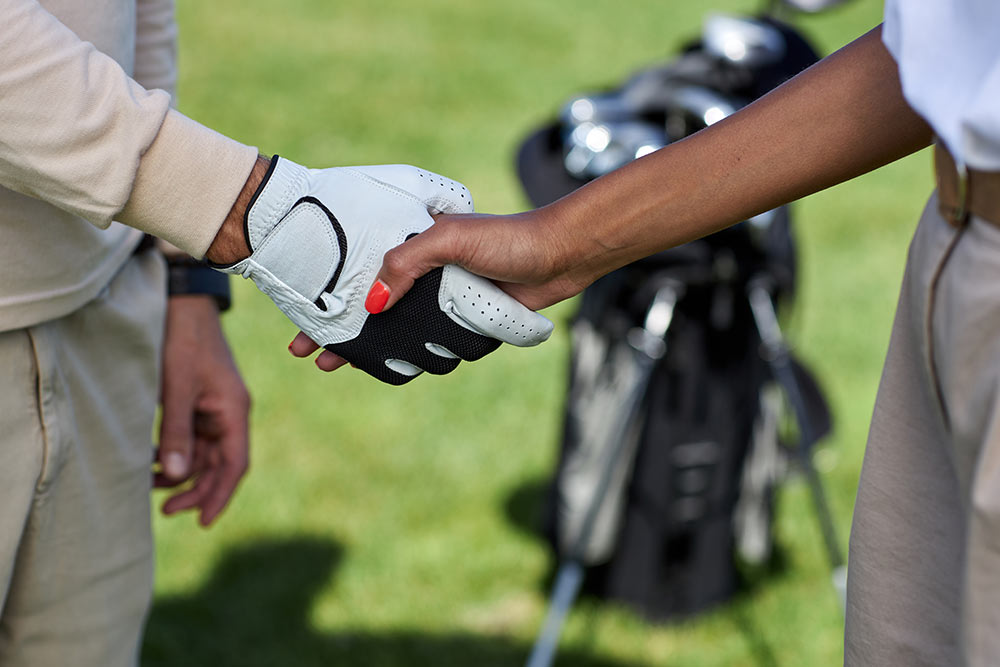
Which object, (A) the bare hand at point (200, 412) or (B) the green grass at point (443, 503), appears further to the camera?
(B) the green grass at point (443, 503)

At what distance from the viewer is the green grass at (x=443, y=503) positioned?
2.60 meters

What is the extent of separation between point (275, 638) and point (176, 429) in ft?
3.72

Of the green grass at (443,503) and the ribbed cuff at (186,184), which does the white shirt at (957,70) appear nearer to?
the ribbed cuff at (186,184)

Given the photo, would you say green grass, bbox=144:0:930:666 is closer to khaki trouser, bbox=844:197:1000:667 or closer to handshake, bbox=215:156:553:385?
handshake, bbox=215:156:553:385

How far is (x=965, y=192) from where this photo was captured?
83cm

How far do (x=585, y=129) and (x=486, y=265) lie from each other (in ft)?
3.91

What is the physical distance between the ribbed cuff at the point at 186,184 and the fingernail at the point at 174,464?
553 millimetres

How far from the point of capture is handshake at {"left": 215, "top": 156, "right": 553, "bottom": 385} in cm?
120

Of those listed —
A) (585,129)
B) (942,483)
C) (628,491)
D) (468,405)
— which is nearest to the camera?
(942,483)

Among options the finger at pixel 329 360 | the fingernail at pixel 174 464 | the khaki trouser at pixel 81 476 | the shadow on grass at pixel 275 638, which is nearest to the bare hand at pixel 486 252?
the finger at pixel 329 360

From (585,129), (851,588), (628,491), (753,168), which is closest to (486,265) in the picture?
(753,168)

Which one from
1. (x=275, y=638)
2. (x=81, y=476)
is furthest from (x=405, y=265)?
(x=275, y=638)

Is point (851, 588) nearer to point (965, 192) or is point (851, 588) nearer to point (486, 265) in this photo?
point (965, 192)

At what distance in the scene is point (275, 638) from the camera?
259 cm
